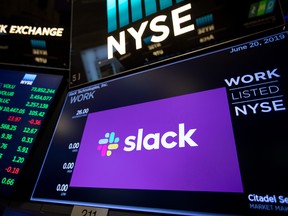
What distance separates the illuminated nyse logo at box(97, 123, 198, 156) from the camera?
2.97 ft

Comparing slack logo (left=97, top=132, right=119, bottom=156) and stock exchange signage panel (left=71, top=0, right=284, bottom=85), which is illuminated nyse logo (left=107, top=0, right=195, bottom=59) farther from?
slack logo (left=97, top=132, right=119, bottom=156)

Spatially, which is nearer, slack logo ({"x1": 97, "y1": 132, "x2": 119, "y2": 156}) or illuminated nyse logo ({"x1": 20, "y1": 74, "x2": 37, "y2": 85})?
slack logo ({"x1": 97, "y1": 132, "x2": 119, "y2": 156})

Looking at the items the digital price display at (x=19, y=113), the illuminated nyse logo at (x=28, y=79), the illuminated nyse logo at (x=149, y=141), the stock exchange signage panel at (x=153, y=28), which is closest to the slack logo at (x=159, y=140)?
the illuminated nyse logo at (x=149, y=141)

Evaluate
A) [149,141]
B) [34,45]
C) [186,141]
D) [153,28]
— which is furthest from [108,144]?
[34,45]

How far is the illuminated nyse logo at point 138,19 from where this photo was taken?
1.15 meters

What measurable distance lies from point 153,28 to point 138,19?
12 cm

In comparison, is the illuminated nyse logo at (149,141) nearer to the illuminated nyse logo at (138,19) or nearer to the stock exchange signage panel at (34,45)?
the illuminated nyse logo at (138,19)

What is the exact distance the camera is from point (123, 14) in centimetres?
134

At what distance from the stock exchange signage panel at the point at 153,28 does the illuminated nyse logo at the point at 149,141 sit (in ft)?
1.38

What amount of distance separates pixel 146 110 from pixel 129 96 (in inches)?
5.8

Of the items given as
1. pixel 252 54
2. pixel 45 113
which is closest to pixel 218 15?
pixel 252 54

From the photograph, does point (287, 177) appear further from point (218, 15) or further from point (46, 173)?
point (46, 173)

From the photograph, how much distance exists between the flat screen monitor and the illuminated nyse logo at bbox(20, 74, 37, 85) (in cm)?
46

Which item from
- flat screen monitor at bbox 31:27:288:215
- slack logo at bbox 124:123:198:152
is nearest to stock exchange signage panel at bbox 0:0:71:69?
flat screen monitor at bbox 31:27:288:215
